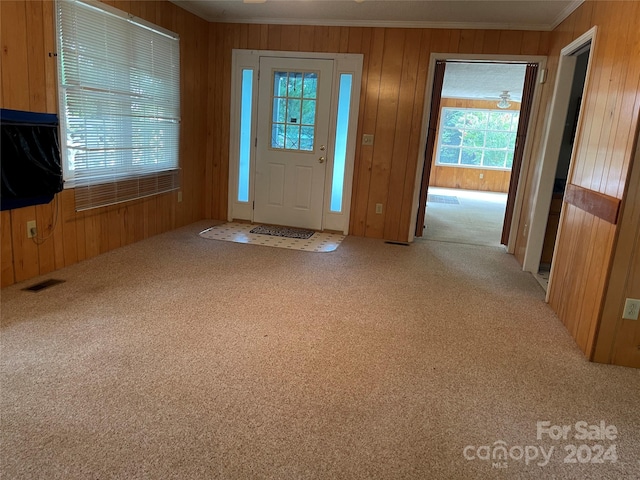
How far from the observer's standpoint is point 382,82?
476cm

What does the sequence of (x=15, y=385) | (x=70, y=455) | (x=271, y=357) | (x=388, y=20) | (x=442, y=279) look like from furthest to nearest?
(x=388, y=20) → (x=442, y=279) → (x=271, y=357) → (x=15, y=385) → (x=70, y=455)

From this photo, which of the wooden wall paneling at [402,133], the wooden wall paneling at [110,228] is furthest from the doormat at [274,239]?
the wooden wall paneling at [110,228]

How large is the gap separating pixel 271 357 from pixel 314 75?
358 cm

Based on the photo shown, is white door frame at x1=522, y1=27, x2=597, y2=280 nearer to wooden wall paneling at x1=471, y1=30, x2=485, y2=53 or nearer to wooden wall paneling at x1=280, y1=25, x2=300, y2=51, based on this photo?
wooden wall paneling at x1=471, y1=30, x2=485, y2=53

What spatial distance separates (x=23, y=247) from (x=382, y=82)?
366 cm

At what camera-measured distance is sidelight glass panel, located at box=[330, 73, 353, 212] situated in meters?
4.87

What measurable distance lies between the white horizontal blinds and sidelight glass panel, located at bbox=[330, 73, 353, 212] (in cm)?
174

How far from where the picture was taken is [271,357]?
228 cm

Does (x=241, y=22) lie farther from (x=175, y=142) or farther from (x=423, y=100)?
(x=423, y=100)

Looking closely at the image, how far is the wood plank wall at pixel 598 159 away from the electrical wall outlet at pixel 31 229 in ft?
11.8

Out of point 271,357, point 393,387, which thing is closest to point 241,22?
point 271,357

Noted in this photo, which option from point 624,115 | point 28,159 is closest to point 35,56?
point 28,159

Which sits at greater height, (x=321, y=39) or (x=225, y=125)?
(x=321, y=39)

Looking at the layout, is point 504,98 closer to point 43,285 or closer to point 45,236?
point 45,236
